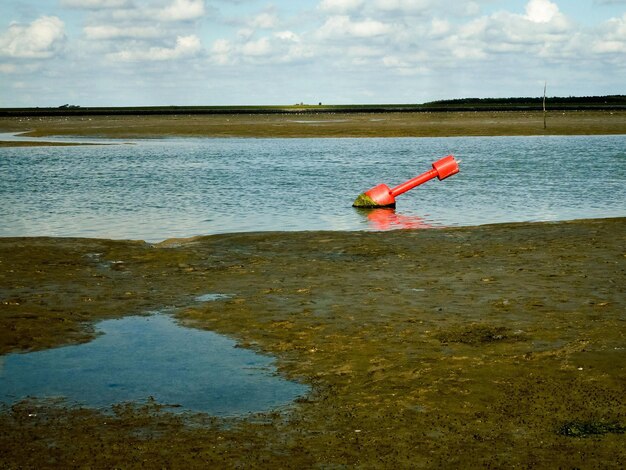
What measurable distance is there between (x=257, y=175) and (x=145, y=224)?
16.3 m

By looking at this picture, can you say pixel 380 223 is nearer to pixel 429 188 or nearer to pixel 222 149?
Result: pixel 429 188

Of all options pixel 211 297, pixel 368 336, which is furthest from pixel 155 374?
pixel 211 297

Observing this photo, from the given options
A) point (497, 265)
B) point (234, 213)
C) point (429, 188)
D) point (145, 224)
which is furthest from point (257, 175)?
point (497, 265)

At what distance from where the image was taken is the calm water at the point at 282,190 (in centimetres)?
2234

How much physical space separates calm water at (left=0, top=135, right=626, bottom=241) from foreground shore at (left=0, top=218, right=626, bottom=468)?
12.2ft

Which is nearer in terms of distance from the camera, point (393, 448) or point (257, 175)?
point (393, 448)

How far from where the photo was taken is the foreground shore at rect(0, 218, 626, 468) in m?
6.87

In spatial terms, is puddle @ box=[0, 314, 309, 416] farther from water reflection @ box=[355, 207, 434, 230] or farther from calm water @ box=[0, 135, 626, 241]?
water reflection @ box=[355, 207, 434, 230]

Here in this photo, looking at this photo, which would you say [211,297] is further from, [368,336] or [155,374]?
[155,374]

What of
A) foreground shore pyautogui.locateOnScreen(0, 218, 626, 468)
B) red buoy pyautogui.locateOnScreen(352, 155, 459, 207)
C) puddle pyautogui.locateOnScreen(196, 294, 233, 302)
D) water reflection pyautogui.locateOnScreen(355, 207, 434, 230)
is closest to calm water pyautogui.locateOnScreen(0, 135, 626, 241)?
water reflection pyautogui.locateOnScreen(355, 207, 434, 230)

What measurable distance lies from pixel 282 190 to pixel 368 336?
21340mm

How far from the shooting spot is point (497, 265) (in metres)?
14.6

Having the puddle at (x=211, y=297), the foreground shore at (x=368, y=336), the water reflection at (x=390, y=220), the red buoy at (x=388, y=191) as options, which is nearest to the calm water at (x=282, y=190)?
the water reflection at (x=390, y=220)

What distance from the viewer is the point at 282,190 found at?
103 feet
